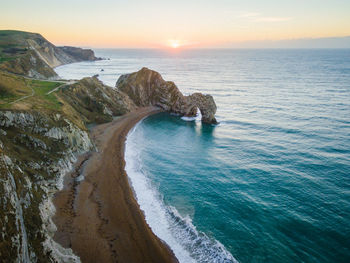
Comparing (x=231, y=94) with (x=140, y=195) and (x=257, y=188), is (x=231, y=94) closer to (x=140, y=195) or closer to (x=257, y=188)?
(x=257, y=188)

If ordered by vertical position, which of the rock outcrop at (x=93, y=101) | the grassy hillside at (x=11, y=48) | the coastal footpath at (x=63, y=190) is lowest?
the coastal footpath at (x=63, y=190)

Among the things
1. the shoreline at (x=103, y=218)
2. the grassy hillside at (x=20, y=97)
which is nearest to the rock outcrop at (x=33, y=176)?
the shoreline at (x=103, y=218)

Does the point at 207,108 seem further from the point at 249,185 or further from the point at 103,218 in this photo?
the point at 103,218

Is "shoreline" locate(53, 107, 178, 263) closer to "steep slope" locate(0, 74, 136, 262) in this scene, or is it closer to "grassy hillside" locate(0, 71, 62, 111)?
"steep slope" locate(0, 74, 136, 262)

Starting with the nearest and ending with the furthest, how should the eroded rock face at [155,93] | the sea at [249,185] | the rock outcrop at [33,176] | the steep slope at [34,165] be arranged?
the rock outcrop at [33,176], the steep slope at [34,165], the sea at [249,185], the eroded rock face at [155,93]

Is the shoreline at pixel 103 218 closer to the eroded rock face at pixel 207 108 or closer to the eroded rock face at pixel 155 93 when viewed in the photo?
the eroded rock face at pixel 207 108

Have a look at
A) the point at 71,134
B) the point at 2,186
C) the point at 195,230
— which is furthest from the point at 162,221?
the point at 71,134
